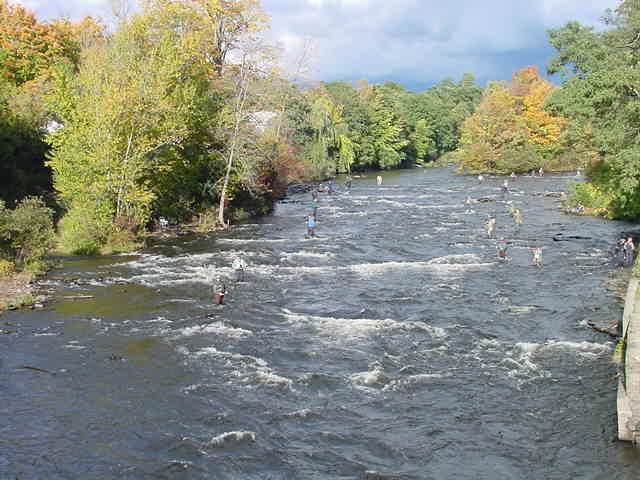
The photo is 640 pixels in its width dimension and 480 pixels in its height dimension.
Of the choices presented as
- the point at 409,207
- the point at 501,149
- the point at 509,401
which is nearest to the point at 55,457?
the point at 509,401

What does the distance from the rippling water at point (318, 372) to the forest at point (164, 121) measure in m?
3.75

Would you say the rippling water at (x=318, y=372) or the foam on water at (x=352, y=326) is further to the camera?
the foam on water at (x=352, y=326)

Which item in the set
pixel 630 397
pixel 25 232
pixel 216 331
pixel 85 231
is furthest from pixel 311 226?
pixel 630 397

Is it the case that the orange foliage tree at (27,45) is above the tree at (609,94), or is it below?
above

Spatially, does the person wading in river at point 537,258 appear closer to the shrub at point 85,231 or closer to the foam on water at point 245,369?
the foam on water at point 245,369

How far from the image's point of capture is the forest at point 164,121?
109ft

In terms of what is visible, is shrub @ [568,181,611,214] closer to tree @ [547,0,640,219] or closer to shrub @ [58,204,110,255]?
tree @ [547,0,640,219]

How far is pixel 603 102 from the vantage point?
31.8 m

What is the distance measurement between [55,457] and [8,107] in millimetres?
33138

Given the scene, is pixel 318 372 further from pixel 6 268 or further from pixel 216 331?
pixel 6 268

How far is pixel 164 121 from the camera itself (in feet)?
121

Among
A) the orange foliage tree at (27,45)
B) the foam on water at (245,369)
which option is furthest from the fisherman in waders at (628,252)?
the orange foliage tree at (27,45)

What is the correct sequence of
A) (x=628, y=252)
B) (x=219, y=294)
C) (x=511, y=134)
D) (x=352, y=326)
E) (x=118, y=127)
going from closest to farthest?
(x=352, y=326) → (x=219, y=294) → (x=628, y=252) → (x=118, y=127) → (x=511, y=134)

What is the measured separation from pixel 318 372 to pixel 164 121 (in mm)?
23490
